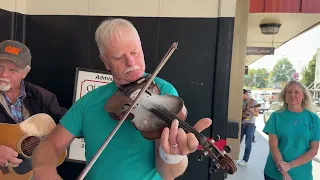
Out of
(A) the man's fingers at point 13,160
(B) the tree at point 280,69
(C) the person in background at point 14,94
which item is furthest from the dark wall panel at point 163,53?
(B) the tree at point 280,69

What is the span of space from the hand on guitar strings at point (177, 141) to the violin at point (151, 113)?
0.05 meters

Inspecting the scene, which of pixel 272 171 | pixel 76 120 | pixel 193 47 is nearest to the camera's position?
pixel 76 120

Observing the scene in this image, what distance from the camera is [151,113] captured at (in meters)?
1.14

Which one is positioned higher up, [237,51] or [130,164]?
[237,51]

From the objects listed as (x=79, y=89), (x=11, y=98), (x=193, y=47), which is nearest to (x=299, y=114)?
(x=193, y=47)

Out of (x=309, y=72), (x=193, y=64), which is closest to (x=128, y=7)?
(x=193, y=64)

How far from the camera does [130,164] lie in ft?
3.82

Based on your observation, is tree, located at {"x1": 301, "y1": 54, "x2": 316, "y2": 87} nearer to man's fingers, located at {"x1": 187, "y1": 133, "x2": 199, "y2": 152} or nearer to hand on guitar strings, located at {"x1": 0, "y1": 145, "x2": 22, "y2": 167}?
hand on guitar strings, located at {"x1": 0, "y1": 145, "x2": 22, "y2": 167}

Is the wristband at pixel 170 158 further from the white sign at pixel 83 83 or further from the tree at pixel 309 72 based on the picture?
the tree at pixel 309 72

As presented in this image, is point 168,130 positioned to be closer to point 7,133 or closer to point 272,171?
point 7,133

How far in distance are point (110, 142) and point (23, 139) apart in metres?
0.91

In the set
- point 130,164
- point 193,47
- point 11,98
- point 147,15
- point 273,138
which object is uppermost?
point 147,15

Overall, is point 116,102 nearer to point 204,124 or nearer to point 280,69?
point 204,124

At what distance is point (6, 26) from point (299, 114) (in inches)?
89.8
